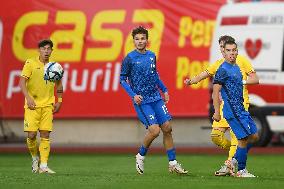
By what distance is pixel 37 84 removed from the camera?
64.0 feet

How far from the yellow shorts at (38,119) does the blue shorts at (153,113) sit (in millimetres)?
1696

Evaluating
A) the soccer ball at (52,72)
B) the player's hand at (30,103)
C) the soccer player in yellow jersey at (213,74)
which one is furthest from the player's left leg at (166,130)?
the player's hand at (30,103)

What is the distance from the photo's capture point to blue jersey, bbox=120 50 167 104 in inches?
723

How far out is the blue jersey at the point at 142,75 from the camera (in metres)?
18.4

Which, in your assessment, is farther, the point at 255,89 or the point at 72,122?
the point at 72,122

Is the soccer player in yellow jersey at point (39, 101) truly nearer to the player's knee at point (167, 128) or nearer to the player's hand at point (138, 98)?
the player's hand at point (138, 98)

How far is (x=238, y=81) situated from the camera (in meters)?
17.3

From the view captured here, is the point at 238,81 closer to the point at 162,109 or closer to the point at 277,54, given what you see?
the point at 162,109

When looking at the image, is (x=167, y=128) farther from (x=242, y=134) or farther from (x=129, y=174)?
(x=242, y=134)

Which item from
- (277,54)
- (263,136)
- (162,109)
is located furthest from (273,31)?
(162,109)

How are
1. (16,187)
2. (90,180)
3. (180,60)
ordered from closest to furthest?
(16,187) < (90,180) < (180,60)

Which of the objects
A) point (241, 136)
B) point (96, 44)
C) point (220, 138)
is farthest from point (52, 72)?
point (96, 44)

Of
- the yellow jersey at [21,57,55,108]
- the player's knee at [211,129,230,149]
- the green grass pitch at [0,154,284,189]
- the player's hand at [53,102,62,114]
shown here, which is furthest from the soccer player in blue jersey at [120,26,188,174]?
the yellow jersey at [21,57,55,108]

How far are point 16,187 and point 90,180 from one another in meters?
1.45
